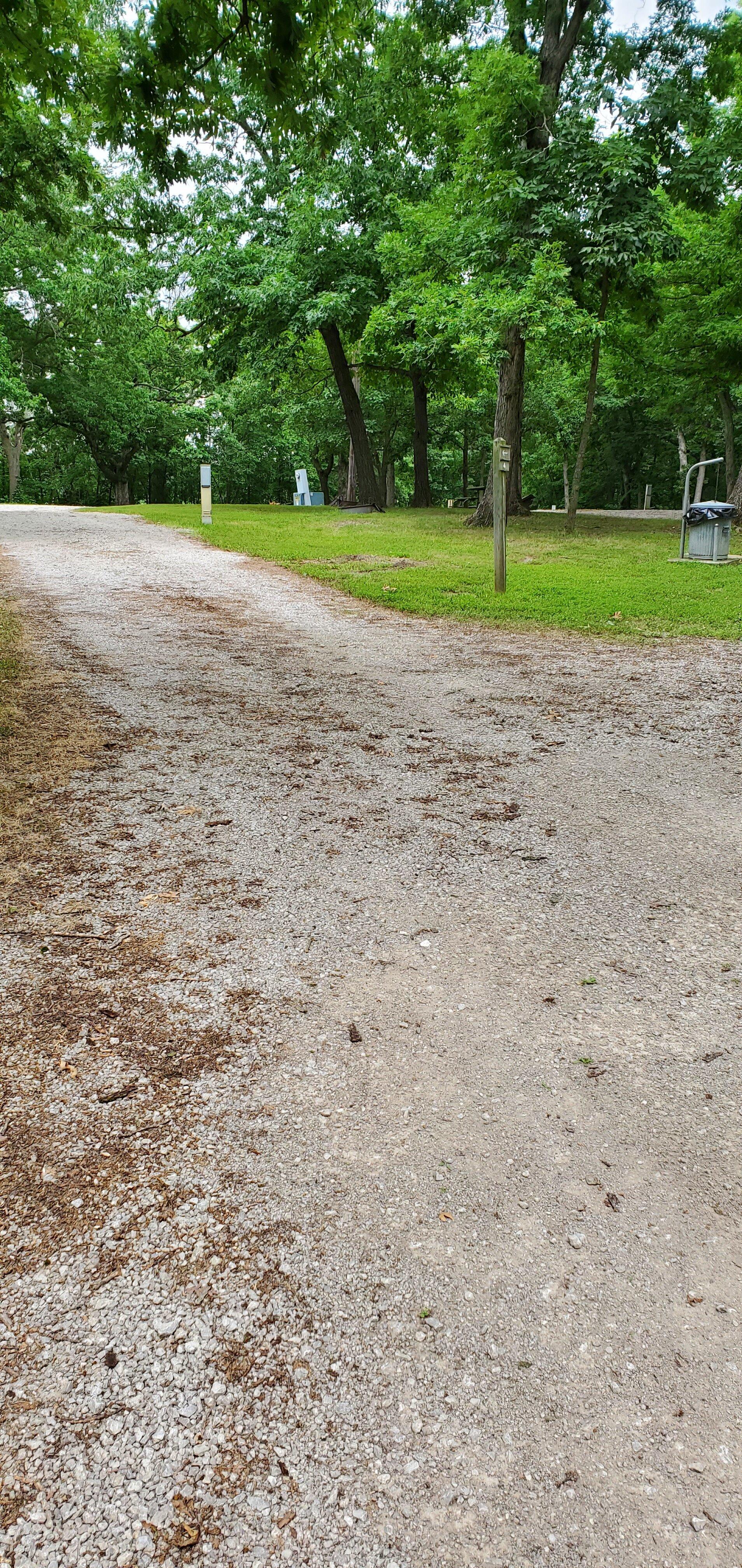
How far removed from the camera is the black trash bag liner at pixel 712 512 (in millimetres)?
14289

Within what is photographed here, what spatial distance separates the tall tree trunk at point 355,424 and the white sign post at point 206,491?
5800 millimetres

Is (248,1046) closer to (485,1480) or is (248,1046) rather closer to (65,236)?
(485,1480)

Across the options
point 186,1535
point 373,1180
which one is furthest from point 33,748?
point 186,1535

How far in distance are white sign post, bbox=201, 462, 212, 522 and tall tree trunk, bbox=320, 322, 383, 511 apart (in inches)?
228

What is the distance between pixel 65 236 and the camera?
48.2 ft

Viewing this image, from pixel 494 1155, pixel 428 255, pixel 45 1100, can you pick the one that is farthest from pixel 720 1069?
pixel 428 255

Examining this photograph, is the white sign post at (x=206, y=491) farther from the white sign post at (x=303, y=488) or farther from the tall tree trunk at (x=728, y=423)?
the tall tree trunk at (x=728, y=423)

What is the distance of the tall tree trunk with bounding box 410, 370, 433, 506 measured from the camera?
25.2 metres

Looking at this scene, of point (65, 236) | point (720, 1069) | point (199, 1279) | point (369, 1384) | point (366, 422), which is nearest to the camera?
point (369, 1384)

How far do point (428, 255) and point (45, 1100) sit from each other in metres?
20.2

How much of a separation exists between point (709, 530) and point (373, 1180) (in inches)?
576

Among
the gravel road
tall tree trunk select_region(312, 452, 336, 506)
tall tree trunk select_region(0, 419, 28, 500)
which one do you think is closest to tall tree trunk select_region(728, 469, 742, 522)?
the gravel road

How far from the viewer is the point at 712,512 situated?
14359 mm

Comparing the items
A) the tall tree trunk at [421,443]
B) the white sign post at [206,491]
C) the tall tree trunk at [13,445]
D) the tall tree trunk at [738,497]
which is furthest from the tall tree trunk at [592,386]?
the tall tree trunk at [13,445]
